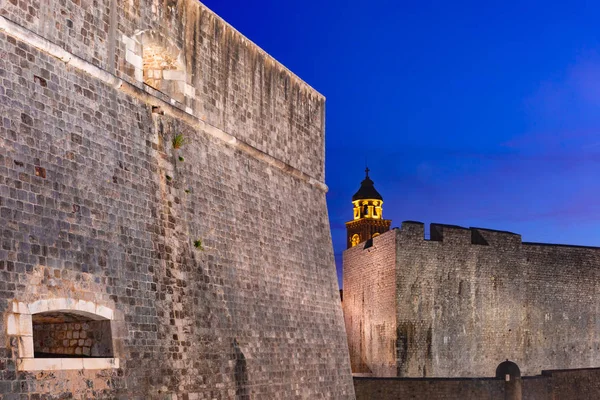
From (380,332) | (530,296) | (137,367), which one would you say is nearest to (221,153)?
(137,367)

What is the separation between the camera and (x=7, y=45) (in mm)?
8727

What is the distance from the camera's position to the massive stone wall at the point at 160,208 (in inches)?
346

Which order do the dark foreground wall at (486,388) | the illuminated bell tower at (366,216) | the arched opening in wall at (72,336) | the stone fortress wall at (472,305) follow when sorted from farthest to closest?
the illuminated bell tower at (366,216) < the stone fortress wall at (472,305) < the dark foreground wall at (486,388) < the arched opening in wall at (72,336)

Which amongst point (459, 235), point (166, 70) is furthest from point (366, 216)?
point (166, 70)

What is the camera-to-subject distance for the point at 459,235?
2645 cm

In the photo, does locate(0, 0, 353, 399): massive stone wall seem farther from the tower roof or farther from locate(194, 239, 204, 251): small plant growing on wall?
the tower roof

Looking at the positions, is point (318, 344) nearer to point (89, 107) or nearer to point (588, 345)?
point (89, 107)

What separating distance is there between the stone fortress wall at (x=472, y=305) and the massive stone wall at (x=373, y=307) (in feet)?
0.11

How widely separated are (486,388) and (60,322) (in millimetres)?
13176

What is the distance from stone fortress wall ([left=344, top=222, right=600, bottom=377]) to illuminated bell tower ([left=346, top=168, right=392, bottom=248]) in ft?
74.6

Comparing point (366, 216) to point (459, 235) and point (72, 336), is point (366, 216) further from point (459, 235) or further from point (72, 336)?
point (72, 336)

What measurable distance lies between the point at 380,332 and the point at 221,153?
13812mm

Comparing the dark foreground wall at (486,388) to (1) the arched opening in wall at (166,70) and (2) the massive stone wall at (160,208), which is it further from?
(1) the arched opening in wall at (166,70)

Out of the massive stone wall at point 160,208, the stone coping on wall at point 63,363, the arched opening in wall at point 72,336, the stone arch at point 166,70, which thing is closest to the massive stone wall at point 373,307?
the massive stone wall at point 160,208
